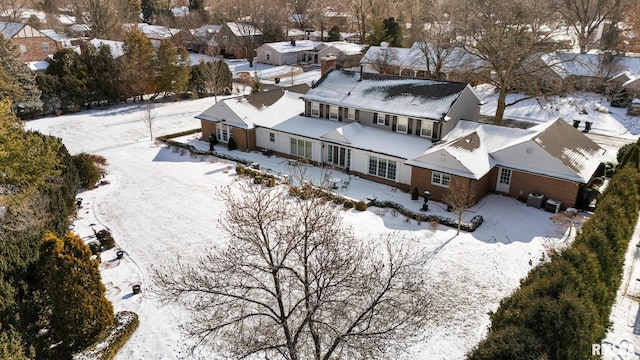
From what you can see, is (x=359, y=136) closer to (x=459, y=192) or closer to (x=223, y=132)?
(x=459, y=192)

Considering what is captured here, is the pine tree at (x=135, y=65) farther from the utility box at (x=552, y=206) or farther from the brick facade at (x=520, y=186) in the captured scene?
the utility box at (x=552, y=206)

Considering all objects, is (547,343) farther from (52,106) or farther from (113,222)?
(52,106)

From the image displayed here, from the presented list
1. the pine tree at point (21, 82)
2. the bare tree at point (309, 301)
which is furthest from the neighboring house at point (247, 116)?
the bare tree at point (309, 301)

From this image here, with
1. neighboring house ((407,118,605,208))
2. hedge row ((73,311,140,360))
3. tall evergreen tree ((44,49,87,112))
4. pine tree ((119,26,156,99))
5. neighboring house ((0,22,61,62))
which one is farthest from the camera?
neighboring house ((0,22,61,62))

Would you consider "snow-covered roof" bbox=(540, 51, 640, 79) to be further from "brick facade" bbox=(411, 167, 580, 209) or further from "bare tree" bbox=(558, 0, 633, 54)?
"brick facade" bbox=(411, 167, 580, 209)

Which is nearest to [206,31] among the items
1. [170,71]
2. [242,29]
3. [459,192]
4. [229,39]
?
[229,39]

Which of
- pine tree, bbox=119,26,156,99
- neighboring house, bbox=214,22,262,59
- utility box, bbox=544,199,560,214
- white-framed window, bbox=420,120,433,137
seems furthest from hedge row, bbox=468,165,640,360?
neighboring house, bbox=214,22,262,59

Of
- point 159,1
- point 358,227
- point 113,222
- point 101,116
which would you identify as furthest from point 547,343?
point 159,1
